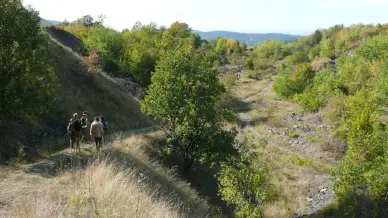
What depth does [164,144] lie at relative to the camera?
30000mm

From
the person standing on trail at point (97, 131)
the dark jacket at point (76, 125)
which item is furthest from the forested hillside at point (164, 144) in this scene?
the dark jacket at point (76, 125)

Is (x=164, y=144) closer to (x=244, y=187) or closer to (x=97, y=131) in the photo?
(x=244, y=187)

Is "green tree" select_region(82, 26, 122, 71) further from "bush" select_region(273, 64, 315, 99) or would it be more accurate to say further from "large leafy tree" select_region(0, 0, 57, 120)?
"large leafy tree" select_region(0, 0, 57, 120)

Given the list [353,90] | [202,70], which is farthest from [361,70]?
[202,70]

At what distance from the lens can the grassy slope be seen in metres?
25.4

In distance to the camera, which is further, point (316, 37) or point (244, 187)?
point (316, 37)

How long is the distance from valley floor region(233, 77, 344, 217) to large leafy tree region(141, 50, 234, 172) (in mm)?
7107

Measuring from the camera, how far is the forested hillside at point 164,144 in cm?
1080

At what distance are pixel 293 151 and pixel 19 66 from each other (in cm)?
3213

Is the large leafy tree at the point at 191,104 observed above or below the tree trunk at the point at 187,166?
above

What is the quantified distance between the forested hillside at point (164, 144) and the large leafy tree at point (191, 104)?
→ 0.09 metres

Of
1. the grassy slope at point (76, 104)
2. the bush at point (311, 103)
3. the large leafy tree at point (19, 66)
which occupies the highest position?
the large leafy tree at point (19, 66)

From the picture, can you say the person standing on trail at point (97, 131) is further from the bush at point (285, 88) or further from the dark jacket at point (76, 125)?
the bush at point (285, 88)

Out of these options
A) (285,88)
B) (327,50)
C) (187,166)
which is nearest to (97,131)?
(187,166)
